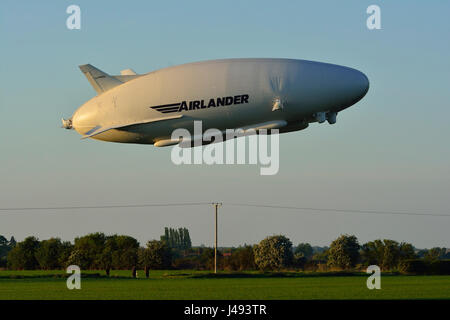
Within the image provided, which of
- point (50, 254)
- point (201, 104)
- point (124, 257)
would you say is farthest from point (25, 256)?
point (201, 104)

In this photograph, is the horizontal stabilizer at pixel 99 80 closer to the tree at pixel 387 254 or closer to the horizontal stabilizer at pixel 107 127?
the horizontal stabilizer at pixel 107 127

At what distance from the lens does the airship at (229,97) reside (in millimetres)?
35750

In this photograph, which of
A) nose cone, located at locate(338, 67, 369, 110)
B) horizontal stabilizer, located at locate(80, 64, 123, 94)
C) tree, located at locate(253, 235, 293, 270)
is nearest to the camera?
nose cone, located at locate(338, 67, 369, 110)

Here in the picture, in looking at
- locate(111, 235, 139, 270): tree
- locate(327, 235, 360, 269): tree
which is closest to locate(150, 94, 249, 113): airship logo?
locate(111, 235, 139, 270): tree

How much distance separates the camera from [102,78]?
133 ft

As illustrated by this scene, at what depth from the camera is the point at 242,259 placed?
140500mm

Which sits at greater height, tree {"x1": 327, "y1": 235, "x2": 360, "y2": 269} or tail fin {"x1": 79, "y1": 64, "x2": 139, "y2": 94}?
tail fin {"x1": 79, "y1": 64, "x2": 139, "y2": 94}

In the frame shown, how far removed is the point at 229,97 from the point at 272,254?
335ft

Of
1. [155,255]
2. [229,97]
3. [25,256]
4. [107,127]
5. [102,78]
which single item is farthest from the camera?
[25,256]

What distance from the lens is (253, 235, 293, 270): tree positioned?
134875 millimetres

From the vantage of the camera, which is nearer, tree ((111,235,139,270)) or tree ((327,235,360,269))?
tree ((111,235,139,270))

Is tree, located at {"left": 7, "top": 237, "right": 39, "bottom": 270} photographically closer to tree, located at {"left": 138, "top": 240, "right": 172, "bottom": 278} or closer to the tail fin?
tree, located at {"left": 138, "top": 240, "right": 172, "bottom": 278}

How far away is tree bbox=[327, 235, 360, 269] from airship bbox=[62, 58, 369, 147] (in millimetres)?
103949

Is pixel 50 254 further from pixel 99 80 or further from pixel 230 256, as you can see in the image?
pixel 99 80
